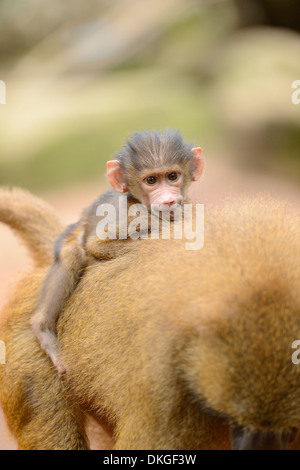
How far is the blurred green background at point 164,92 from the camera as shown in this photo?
9742mm

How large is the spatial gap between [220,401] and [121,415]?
0.62m

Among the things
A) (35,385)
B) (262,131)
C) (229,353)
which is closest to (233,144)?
(262,131)

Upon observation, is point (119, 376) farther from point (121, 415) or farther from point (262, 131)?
point (262, 131)

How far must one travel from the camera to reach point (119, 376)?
2656mm

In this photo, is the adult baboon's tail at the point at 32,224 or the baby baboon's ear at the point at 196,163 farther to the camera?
the adult baboon's tail at the point at 32,224
